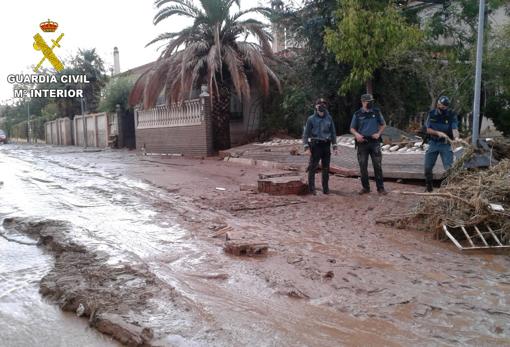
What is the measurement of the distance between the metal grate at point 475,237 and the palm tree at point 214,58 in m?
10.5

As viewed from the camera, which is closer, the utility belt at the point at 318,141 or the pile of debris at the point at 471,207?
the pile of debris at the point at 471,207

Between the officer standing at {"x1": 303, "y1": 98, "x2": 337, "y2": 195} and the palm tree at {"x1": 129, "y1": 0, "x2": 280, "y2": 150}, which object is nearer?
the officer standing at {"x1": 303, "y1": 98, "x2": 337, "y2": 195}

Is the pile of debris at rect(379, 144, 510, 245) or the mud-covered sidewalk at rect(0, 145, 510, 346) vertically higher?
the pile of debris at rect(379, 144, 510, 245)

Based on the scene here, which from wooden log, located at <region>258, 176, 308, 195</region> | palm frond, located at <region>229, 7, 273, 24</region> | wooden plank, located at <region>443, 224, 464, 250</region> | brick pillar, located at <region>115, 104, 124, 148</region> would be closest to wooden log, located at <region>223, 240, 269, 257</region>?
wooden plank, located at <region>443, 224, 464, 250</region>

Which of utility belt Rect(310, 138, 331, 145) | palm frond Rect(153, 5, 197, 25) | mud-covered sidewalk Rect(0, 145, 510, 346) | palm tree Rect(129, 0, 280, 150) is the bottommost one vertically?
mud-covered sidewalk Rect(0, 145, 510, 346)

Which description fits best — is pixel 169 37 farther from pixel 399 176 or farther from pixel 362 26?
pixel 399 176

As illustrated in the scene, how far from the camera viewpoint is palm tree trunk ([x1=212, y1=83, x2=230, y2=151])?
16.0m

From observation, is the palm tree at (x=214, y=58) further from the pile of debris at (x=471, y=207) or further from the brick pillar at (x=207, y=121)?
the pile of debris at (x=471, y=207)

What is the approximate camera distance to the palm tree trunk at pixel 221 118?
52.4 feet

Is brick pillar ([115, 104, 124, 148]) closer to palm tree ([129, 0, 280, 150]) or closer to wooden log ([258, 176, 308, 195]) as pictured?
palm tree ([129, 0, 280, 150])

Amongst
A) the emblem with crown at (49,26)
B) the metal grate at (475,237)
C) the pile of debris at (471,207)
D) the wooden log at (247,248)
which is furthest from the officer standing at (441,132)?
the emblem with crown at (49,26)

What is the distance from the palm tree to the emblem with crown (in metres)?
9.82

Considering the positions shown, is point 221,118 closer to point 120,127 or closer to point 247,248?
point 120,127

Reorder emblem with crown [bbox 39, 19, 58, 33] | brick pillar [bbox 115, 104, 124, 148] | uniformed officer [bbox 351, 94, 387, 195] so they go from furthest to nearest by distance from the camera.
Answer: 1. brick pillar [bbox 115, 104, 124, 148]
2. emblem with crown [bbox 39, 19, 58, 33]
3. uniformed officer [bbox 351, 94, 387, 195]
